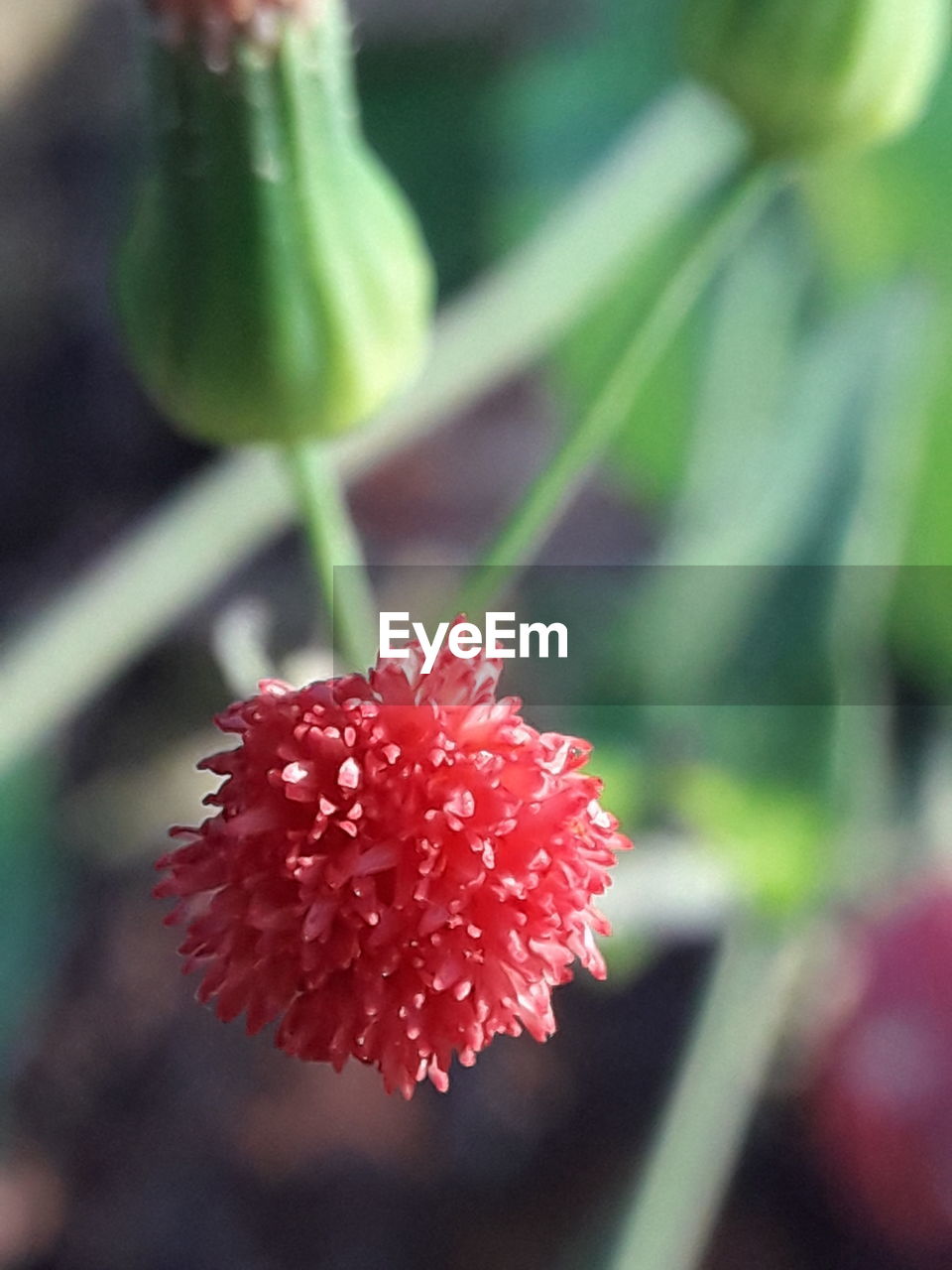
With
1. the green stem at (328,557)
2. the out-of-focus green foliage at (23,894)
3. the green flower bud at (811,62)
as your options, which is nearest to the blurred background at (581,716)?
the out-of-focus green foliage at (23,894)

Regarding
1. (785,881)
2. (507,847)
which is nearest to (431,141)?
(785,881)

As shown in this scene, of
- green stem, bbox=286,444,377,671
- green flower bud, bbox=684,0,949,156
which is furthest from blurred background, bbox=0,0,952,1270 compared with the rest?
green flower bud, bbox=684,0,949,156

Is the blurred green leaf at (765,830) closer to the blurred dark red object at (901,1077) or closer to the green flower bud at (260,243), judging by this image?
the blurred dark red object at (901,1077)

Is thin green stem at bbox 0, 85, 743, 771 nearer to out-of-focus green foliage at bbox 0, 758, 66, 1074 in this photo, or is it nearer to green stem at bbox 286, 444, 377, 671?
out-of-focus green foliage at bbox 0, 758, 66, 1074

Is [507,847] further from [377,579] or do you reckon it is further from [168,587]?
[377,579]

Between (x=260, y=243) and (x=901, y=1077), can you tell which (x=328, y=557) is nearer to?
(x=260, y=243)

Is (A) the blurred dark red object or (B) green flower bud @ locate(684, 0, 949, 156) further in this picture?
(A) the blurred dark red object
